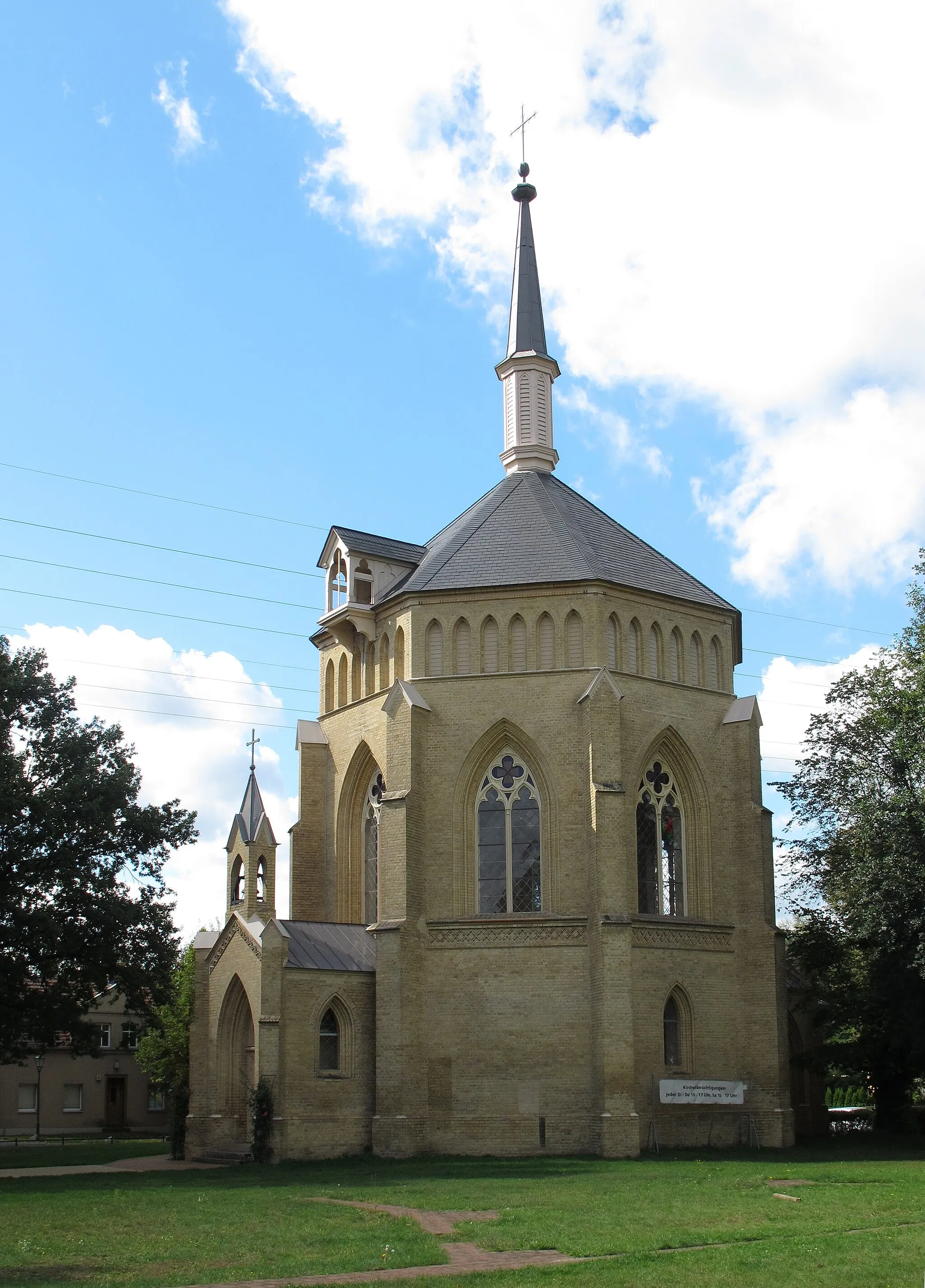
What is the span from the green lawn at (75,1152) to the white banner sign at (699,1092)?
538 inches

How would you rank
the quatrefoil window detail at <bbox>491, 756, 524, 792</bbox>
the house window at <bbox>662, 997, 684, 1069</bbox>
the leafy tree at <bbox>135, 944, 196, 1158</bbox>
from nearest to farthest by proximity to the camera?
1. the house window at <bbox>662, 997, 684, 1069</bbox>
2. the quatrefoil window detail at <bbox>491, 756, 524, 792</bbox>
3. the leafy tree at <bbox>135, 944, 196, 1158</bbox>

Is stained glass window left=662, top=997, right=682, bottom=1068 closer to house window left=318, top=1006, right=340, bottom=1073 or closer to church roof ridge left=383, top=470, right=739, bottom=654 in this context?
house window left=318, top=1006, right=340, bottom=1073

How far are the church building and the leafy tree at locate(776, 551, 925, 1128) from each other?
232 centimetres

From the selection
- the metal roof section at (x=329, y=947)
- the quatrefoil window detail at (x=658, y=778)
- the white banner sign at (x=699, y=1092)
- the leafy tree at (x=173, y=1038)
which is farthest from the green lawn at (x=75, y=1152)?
the quatrefoil window detail at (x=658, y=778)

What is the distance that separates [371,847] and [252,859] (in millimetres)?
3798

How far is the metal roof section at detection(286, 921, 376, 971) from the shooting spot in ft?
97.5

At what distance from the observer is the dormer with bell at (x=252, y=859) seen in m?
30.7

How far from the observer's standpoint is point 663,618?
108 ft

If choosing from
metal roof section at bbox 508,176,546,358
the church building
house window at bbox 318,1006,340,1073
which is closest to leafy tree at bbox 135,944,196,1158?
the church building

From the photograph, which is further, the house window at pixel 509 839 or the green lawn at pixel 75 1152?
the green lawn at pixel 75 1152

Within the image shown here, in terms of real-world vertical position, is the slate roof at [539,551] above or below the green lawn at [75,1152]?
above

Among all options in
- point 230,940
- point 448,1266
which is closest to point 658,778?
point 230,940

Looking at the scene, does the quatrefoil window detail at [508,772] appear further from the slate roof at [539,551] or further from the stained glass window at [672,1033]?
the stained glass window at [672,1033]

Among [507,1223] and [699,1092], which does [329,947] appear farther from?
[507,1223]
